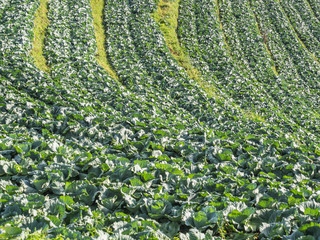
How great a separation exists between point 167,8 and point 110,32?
32.7ft

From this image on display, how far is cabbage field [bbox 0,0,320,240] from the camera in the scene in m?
5.52

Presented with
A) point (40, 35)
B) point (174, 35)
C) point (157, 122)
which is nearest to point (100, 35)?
point (40, 35)

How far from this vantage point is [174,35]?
105ft

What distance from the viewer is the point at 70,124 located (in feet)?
34.8

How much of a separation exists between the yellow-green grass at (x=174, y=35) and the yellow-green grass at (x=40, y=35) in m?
11.7

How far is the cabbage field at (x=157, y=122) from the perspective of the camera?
5.52 meters

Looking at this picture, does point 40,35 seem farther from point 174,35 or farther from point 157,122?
point 157,122

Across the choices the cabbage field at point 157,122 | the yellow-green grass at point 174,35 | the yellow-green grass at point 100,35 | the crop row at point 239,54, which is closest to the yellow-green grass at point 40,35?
the cabbage field at point 157,122

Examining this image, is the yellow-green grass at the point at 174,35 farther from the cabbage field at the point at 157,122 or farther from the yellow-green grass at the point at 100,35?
the yellow-green grass at the point at 100,35

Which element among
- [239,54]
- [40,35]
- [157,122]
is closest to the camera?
[157,122]

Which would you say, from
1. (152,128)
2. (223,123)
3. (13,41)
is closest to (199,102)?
(223,123)

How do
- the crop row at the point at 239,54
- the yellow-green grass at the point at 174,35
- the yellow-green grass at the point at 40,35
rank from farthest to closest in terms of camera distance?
the yellow-green grass at the point at 174,35
the crop row at the point at 239,54
the yellow-green grass at the point at 40,35

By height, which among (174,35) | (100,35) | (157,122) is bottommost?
(157,122)

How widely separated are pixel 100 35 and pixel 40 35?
6.26 metres
